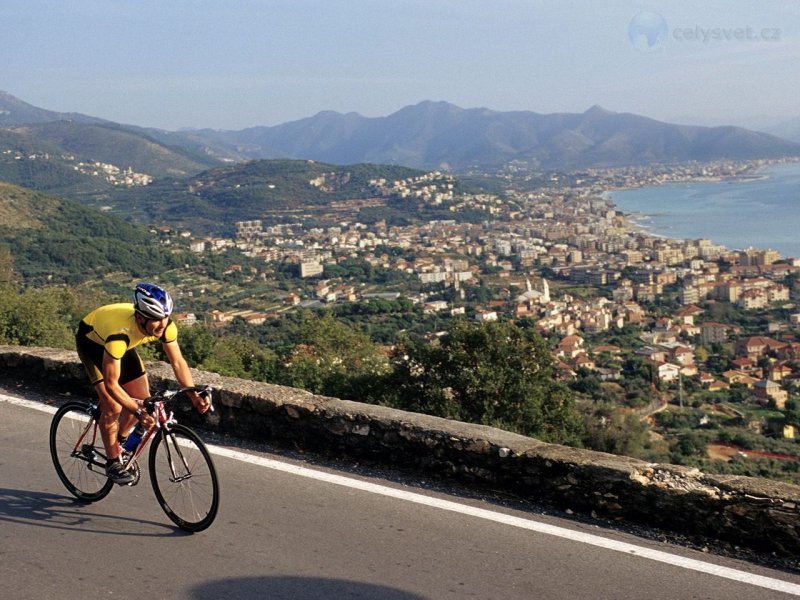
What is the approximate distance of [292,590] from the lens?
9.98 ft

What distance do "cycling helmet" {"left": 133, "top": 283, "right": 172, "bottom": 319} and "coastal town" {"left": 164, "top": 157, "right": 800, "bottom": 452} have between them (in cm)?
1161

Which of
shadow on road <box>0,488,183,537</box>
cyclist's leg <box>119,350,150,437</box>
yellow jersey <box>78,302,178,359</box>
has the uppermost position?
yellow jersey <box>78,302,178,359</box>

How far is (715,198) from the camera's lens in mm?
120312

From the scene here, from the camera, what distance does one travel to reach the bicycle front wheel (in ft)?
11.8

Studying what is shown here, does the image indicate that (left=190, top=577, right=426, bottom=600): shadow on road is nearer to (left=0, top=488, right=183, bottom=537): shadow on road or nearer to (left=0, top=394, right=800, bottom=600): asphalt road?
(left=0, top=394, right=800, bottom=600): asphalt road

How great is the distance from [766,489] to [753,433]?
2201cm

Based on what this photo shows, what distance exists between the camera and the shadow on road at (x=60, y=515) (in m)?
3.71

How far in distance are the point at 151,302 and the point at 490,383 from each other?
921 centimetres

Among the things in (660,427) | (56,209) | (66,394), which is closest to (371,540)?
(66,394)

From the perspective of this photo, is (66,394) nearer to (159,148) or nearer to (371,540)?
(371,540)

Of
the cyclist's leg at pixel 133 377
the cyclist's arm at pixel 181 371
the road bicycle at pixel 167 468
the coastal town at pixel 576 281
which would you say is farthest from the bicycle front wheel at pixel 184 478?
the coastal town at pixel 576 281

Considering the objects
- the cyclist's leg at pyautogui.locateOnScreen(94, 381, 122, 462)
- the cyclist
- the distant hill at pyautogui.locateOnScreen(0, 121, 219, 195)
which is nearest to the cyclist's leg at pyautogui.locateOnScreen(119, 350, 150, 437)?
the cyclist

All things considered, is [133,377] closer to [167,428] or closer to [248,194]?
[167,428]

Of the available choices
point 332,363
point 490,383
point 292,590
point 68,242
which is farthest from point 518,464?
point 68,242
